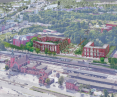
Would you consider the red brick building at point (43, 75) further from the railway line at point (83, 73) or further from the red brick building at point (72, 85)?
the red brick building at point (72, 85)

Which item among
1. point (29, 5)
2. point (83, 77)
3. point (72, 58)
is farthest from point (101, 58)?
point (29, 5)

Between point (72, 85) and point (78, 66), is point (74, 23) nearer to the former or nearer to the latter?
point (78, 66)

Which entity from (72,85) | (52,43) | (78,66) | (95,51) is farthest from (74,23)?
(72,85)

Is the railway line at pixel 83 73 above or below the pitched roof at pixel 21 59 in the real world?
below

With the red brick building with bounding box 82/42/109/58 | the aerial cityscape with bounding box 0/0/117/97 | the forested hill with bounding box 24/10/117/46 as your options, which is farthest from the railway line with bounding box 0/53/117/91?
the forested hill with bounding box 24/10/117/46

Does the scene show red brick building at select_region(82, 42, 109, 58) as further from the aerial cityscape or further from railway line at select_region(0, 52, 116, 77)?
railway line at select_region(0, 52, 116, 77)

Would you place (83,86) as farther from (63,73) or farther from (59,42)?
(59,42)

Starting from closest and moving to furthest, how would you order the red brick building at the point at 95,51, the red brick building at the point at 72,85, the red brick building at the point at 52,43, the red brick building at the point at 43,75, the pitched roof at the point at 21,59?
the red brick building at the point at 72,85, the red brick building at the point at 43,75, the pitched roof at the point at 21,59, the red brick building at the point at 95,51, the red brick building at the point at 52,43

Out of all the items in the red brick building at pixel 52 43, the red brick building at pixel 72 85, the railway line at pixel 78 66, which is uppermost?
the red brick building at pixel 52 43

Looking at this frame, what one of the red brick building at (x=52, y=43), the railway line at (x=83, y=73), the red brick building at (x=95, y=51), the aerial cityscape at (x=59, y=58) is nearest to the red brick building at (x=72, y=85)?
the aerial cityscape at (x=59, y=58)
